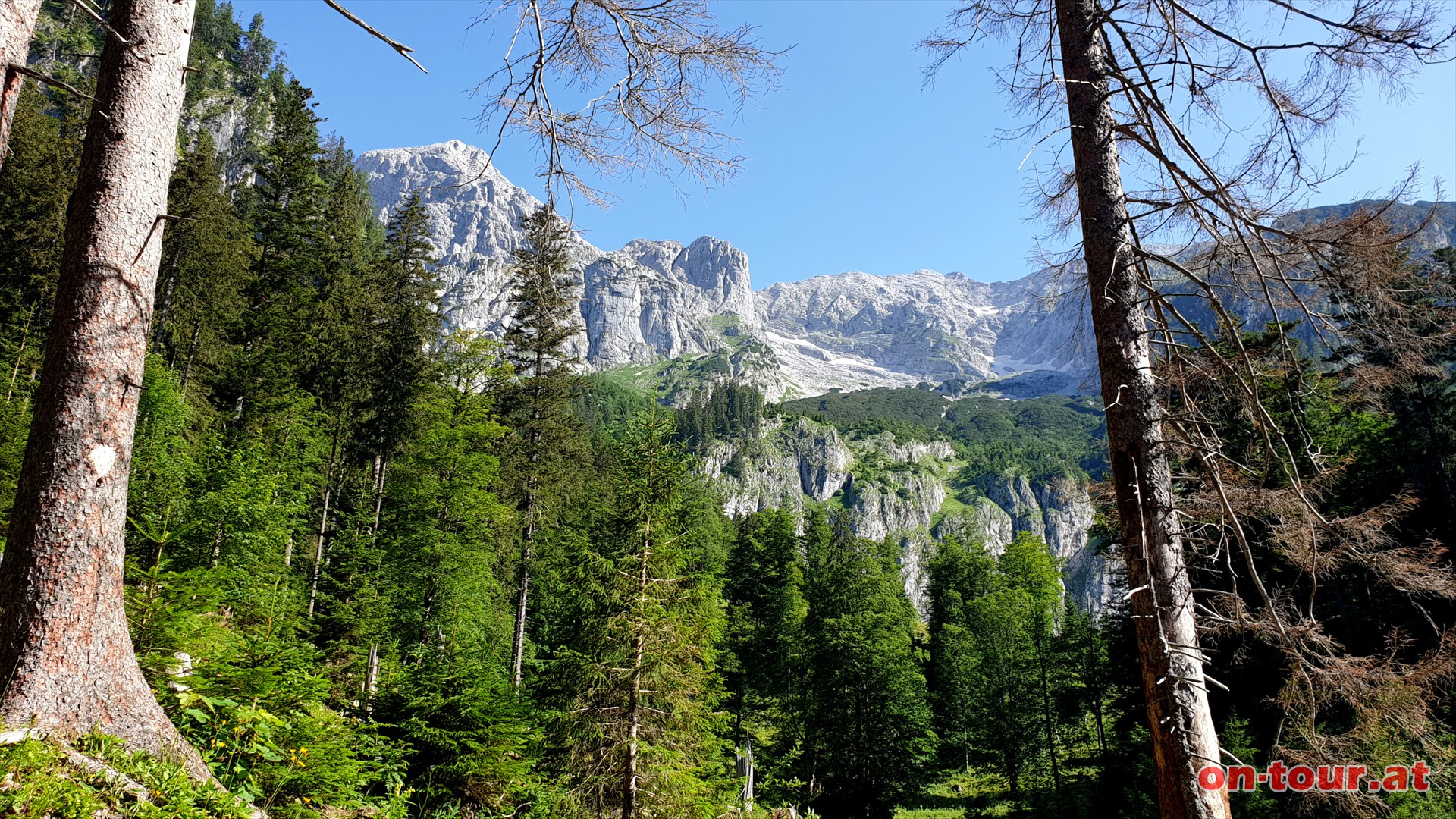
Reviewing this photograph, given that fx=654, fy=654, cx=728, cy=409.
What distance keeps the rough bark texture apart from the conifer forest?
0.8 inches

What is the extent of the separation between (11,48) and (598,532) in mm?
9273

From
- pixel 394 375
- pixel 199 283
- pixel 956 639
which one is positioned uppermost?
pixel 199 283

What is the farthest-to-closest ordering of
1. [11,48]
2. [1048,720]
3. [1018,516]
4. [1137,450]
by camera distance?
[1018,516] → [1048,720] → [1137,450] → [11,48]

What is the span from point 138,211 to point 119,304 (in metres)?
0.51

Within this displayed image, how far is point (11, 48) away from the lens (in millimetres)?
2895

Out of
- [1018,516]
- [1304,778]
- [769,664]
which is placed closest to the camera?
[1304,778]

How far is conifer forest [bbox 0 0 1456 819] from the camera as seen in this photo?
316 centimetres

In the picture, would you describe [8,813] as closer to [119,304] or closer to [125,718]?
[125,718]

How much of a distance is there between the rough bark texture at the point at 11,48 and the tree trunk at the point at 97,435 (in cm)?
38

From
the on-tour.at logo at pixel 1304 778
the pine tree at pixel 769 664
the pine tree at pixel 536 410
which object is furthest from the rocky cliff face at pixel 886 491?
the on-tour.at logo at pixel 1304 778

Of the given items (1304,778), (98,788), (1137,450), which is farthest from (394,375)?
(1304,778)

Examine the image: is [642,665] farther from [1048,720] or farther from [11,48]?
[1048,720]

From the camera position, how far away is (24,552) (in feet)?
10.3

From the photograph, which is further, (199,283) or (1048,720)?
(1048,720)
